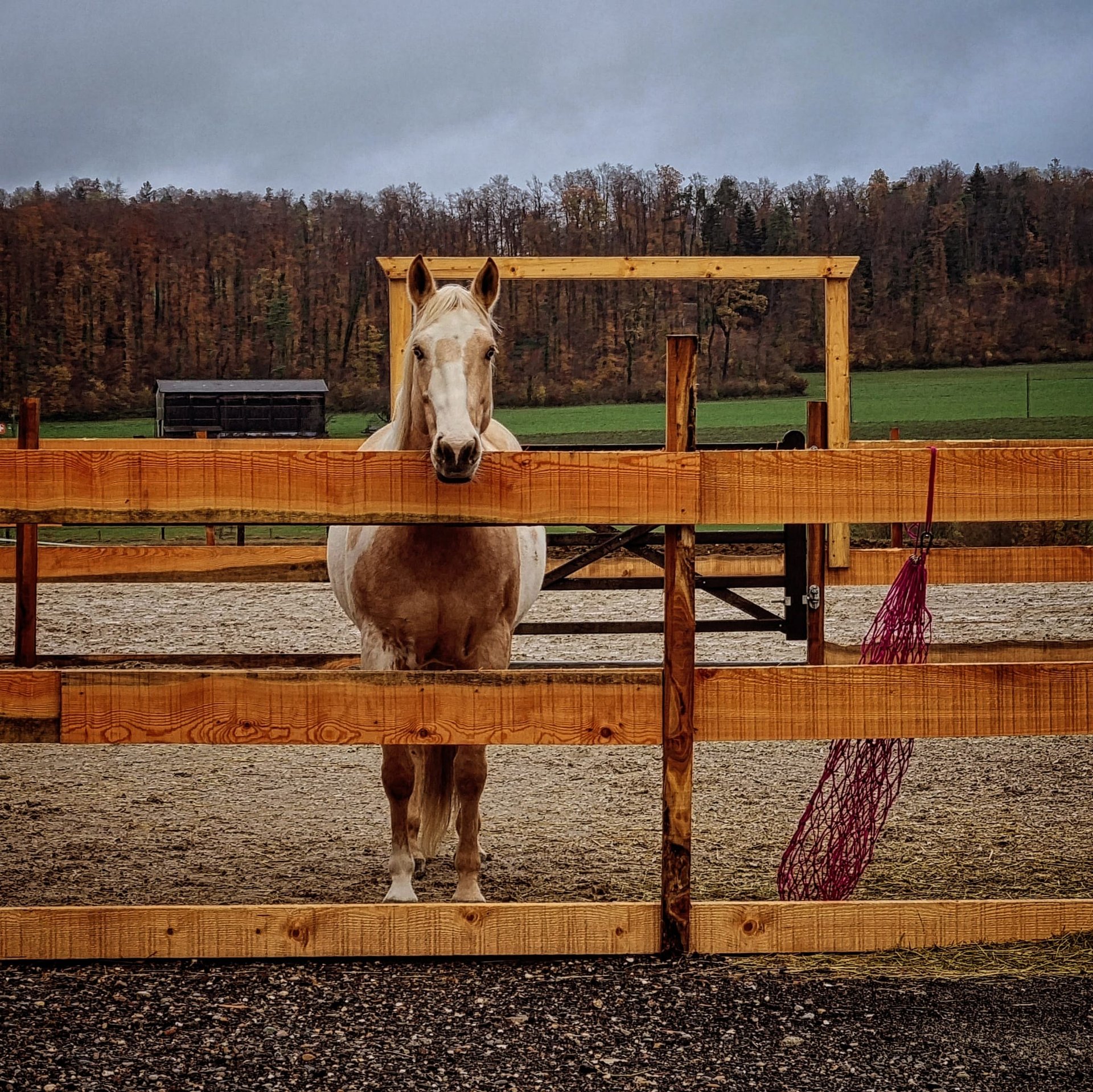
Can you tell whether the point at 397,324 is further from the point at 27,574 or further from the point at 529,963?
the point at 529,963

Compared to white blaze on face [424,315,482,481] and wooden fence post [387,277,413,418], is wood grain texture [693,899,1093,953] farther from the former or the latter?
wooden fence post [387,277,413,418]

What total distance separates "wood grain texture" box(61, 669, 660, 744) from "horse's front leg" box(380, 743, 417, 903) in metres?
0.94

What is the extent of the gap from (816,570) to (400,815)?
3.20 meters

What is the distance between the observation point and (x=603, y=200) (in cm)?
4412

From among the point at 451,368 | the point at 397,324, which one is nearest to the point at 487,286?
the point at 451,368

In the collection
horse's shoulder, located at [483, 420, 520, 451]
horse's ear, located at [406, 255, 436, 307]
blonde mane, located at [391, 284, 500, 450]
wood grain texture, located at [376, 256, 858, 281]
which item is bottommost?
horse's shoulder, located at [483, 420, 520, 451]

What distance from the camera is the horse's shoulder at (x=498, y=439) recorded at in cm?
459

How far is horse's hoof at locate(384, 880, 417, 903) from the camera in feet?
12.9

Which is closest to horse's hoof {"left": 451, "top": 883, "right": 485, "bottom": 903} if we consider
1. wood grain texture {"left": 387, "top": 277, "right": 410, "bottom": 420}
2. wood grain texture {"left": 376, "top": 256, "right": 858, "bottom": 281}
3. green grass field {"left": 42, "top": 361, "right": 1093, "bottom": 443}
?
wood grain texture {"left": 387, "top": 277, "right": 410, "bottom": 420}

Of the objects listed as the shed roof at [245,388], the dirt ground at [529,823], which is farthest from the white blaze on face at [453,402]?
the shed roof at [245,388]

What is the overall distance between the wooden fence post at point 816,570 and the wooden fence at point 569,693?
3.04m

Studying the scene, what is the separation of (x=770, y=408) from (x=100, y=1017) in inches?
1341

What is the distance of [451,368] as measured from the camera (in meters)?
3.29

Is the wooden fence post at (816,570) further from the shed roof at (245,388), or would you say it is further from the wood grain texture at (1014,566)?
the shed roof at (245,388)
